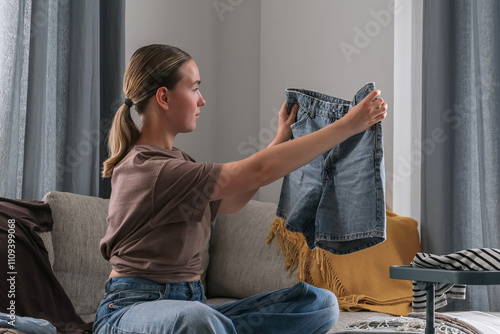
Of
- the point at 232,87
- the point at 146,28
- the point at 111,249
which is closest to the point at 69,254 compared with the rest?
the point at 111,249

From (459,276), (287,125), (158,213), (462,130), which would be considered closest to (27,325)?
(158,213)

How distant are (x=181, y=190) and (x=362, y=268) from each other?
3.95ft

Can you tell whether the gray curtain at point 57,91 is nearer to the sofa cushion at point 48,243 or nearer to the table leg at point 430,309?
the sofa cushion at point 48,243

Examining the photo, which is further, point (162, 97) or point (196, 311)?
point (162, 97)

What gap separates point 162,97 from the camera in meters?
1.61

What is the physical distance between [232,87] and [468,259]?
86.7 inches

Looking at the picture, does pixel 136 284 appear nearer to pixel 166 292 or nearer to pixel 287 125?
pixel 166 292

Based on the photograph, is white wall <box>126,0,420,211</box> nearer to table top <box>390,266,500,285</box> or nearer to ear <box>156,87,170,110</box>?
ear <box>156,87,170,110</box>

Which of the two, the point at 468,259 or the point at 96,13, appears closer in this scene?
the point at 468,259

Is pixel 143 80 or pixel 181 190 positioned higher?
pixel 143 80

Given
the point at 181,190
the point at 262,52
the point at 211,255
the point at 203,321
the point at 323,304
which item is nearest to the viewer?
the point at 203,321

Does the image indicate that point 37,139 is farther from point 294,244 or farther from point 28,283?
point 294,244

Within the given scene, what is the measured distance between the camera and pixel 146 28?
2965mm

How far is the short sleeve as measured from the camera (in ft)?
4.57
